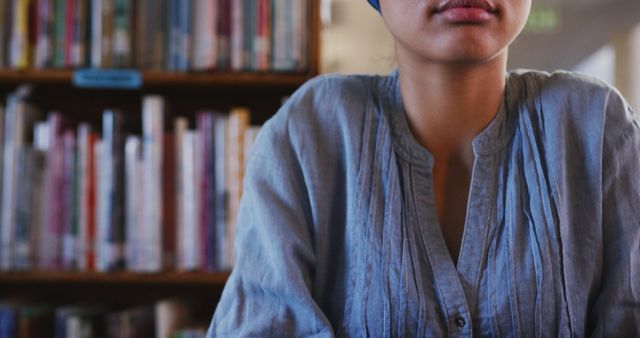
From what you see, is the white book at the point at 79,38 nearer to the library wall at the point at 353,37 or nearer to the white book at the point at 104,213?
the white book at the point at 104,213

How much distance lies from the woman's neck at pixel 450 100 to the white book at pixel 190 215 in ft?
2.44

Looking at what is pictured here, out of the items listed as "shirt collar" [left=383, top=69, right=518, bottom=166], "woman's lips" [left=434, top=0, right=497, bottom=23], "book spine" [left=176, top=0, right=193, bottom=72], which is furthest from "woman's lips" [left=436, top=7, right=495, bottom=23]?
"book spine" [left=176, top=0, right=193, bottom=72]

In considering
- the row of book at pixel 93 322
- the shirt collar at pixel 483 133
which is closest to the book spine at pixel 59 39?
the row of book at pixel 93 322

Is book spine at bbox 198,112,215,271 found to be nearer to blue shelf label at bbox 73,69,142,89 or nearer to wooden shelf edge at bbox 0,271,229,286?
wooden shelf edge at bbox 0,271,229,286

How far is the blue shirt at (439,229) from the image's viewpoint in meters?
0.74

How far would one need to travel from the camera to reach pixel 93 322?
1.55 metres

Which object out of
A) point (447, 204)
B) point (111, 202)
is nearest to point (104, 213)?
point (111, 202)

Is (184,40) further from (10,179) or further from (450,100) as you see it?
(450,100)

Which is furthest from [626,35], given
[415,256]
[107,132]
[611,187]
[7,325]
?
[7,325]

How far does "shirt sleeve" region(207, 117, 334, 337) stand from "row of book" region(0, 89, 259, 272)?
2.12 ft

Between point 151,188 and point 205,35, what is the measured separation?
14.7 inches

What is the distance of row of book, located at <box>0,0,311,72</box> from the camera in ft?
4.84

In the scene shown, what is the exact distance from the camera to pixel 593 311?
771 mm

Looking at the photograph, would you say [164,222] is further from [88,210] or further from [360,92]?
[360,92]
